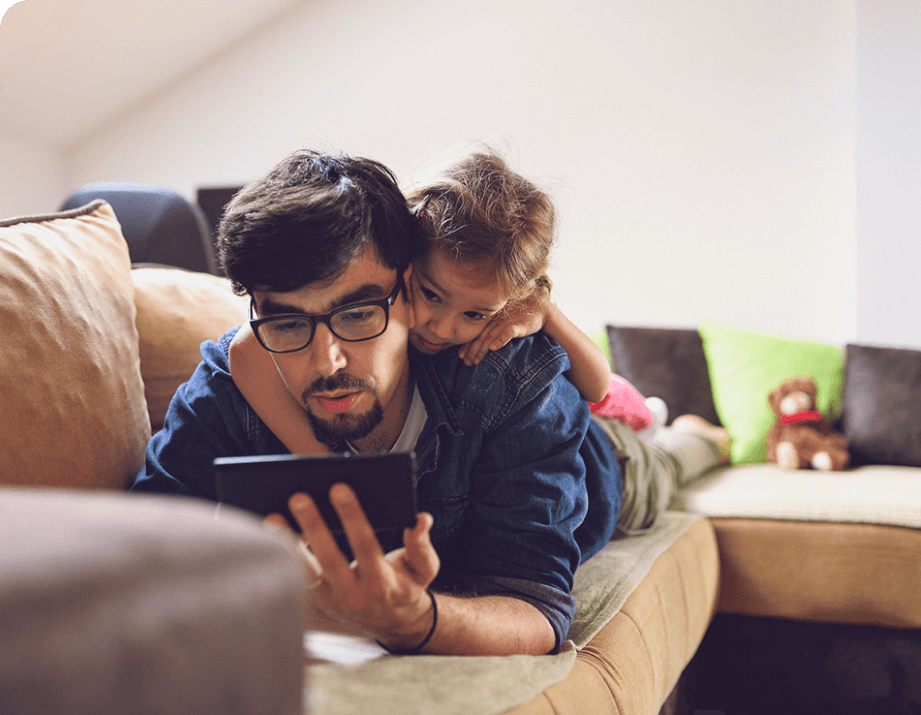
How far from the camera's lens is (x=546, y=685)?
33.2 inches

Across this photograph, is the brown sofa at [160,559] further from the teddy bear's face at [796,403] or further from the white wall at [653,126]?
the white wall at [653,126]

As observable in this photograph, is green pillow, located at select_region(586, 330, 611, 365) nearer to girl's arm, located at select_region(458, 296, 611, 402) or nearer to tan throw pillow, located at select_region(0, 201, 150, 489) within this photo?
girl's arm, located at select_region(458, 296, 611, 402)

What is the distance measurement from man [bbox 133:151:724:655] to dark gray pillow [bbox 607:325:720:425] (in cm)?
178

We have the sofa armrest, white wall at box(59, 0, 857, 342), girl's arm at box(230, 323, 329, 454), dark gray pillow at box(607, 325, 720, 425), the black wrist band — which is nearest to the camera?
the sofa armrest

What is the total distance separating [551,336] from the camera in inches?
50.6

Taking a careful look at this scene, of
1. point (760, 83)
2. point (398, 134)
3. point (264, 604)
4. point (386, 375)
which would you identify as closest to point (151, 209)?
point (386, 375)

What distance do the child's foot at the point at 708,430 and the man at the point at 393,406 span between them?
168cm

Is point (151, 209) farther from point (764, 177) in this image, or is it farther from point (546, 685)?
point (764, 177)

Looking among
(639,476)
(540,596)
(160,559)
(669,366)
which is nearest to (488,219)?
(540,596)

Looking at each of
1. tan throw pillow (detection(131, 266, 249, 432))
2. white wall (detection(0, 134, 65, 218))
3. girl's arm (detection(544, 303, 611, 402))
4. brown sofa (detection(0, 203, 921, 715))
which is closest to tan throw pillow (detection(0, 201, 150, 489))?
brown sofa (detection(0, 203, 921, 715))

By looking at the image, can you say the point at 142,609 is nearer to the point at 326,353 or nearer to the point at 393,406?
the point at 326,353

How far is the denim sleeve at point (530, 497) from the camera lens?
40.1 inches

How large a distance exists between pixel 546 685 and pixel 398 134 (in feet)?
11.1

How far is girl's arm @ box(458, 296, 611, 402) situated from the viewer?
1.15 m
